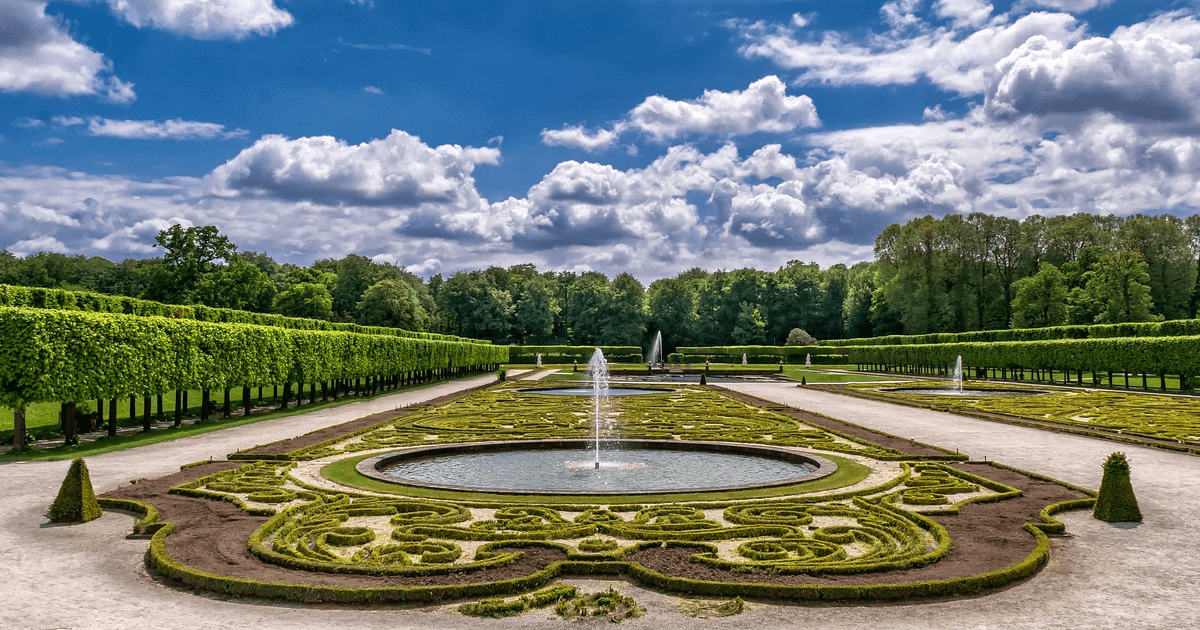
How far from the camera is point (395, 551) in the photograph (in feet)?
29.0

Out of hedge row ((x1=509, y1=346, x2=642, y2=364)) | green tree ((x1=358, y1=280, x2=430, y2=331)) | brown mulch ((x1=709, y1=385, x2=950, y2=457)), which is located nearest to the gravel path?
brown mulch ((x1=709, y1=385, x2=950, y2=457))

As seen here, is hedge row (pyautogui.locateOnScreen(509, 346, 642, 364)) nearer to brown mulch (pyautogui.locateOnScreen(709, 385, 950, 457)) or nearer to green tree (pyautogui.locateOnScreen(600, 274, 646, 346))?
green tree (pyautogui.locateOnScreen(600, 274, 646, 346))

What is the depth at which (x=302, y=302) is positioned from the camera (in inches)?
3184

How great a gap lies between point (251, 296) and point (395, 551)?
6298 centimetres

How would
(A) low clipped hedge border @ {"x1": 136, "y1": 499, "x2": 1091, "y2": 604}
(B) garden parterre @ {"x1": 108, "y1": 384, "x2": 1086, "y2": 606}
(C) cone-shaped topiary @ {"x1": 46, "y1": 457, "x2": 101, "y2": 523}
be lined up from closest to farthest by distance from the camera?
(A) low clipped hedge border @ {"x1": 136, "y1": 499, "x2": 1091, "y2": 604}, (B) garden parterre @ {"x1": 108, "y1": 384, "x2": 1086, "y2": 606}, (C) cone-shaped topiary @ {"x1": 46, "y1": 457, "x2": 101, "y2": 523}

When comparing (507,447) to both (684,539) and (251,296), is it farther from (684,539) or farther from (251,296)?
(251,296)

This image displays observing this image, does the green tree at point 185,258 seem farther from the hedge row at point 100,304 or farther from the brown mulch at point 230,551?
the brown mulch at point 230,551

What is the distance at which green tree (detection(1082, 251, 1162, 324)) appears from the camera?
2432 inches

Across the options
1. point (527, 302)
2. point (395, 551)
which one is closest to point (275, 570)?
point (395, 551)

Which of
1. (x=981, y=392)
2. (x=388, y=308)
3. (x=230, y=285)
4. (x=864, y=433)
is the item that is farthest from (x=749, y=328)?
(x=864, y=433)

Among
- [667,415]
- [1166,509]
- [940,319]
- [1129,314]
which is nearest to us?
[1166,509]

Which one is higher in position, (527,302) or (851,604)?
(527,302)

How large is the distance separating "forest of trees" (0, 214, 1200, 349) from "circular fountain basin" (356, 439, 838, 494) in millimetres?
53309

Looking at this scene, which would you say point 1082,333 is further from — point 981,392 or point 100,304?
point 100,304
